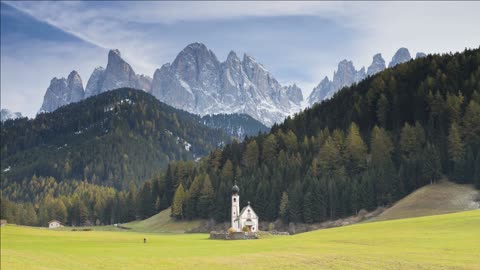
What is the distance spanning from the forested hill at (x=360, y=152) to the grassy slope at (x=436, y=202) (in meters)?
3.81

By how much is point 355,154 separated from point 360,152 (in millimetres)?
1325

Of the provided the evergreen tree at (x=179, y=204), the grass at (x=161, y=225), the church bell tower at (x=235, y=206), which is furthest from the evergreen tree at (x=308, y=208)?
the evergreen tree at (x=179, y=204)

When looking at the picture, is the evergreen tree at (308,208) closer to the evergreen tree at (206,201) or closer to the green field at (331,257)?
the evergreen tree at (206,201)

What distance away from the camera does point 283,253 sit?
49719 millimetres

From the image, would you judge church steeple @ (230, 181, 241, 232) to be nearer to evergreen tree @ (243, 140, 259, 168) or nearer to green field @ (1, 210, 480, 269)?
evergreen tree @ (243, 140, 259, 168)

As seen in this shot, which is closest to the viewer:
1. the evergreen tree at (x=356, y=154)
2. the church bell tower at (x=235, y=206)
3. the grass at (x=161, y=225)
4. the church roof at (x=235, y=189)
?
the church bell tower at (x=235, y=206)

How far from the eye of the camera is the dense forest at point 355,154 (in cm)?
12054

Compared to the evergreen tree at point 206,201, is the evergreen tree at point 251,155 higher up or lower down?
higher up

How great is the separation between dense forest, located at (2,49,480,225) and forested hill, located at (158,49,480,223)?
0.27 m

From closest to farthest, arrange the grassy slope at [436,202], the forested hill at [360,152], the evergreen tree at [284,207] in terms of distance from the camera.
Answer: the grassy slope at [436,202] → the forested hill at [360,152] → the evergreen tree at [284,207]

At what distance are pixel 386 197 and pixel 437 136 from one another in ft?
71.8

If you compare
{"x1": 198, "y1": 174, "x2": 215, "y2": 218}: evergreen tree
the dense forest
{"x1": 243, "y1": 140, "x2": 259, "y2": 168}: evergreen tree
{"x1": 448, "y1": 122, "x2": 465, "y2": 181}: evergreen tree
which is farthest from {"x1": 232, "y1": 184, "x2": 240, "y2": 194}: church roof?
{"x1": 448, "y1": 122, "x2": 465, "y2": 181}: evergreen tree

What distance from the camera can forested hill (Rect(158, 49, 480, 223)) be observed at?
120 m

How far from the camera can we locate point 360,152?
134 m
